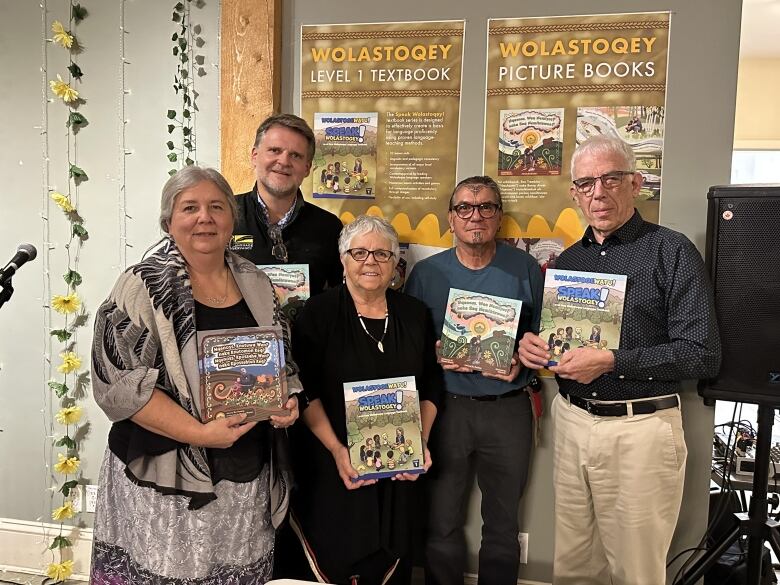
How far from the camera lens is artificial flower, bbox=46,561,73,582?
2.63 meters

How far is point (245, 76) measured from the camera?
2.43m

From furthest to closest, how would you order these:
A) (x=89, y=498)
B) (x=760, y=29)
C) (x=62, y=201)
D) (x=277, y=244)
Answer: (x=760, y=29) < (x=89, y=498) < (x=62, y=201) < (x=277, y=244)

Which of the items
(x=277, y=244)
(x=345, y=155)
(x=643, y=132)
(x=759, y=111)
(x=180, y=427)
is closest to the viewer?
(x=180, y=427)

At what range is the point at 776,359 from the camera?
1926mm

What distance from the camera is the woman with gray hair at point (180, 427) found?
148 centimetres

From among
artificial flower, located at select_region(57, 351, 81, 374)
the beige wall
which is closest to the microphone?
artificial flower, located at select_region(57, 351, 81, 374)

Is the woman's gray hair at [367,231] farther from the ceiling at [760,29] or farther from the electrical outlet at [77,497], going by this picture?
the ceiling at [760,29]

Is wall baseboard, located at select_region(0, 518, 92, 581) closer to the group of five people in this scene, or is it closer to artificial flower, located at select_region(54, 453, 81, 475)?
artificial flower, located at select_region(54, 453, 81, 475)

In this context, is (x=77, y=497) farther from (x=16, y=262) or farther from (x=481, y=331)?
(x=481, y=331)

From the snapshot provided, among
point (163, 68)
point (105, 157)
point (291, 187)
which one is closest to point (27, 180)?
point (105, 157)

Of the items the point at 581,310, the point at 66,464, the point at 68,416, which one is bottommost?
the point at 66,464

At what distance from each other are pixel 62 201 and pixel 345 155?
4.07 ft

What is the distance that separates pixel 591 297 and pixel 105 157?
2.11 m

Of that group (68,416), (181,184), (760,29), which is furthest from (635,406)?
(760,29)
